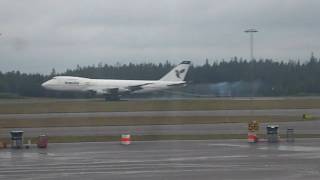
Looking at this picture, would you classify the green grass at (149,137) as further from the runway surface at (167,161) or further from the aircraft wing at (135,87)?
the aircraft wing at (135,87)

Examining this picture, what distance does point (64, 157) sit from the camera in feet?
85.2

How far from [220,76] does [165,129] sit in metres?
85.6

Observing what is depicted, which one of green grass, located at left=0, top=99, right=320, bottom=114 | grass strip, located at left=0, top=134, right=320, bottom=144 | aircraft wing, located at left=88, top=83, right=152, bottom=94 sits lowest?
green grass, located at left=0, top=99, right=320, bottom=114

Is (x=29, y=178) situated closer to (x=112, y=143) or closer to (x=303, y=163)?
(x=303, y=163)

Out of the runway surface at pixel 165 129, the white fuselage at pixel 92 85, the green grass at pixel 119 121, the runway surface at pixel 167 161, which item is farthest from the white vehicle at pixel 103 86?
the runway surface at pixel 167 161

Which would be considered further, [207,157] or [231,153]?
[231,153]

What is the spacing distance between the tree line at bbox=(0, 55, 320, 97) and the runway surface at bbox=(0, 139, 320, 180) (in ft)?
254

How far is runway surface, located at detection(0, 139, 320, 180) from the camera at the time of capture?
19188mm

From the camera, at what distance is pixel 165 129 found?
4353cm

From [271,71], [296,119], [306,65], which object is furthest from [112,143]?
[306,65]

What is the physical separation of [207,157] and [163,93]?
83171 millimetres

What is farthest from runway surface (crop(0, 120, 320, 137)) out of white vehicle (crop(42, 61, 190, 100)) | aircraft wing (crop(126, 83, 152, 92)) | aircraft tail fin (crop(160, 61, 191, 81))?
aircraft tail fin (crop(160, 61, 191, 81))

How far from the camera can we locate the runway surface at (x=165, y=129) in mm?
40050

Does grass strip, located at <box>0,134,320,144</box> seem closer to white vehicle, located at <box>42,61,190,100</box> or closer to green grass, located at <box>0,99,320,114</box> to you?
green grass, located at <box>0,99,320,114</box>
